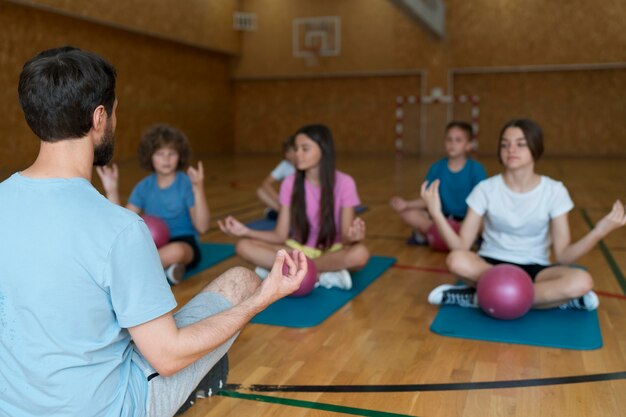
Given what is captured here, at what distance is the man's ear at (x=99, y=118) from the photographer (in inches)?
44.5

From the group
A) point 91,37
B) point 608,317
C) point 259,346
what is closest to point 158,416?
point 259,346

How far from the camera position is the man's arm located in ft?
3.78

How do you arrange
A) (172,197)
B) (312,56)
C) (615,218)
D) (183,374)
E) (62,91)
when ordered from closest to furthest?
(62,91)
(183,374)
(615,218)
(172,197)
(312,56)

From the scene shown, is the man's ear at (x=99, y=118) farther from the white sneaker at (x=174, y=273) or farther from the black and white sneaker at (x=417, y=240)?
the black and white sneaker at (x=417, y=240)

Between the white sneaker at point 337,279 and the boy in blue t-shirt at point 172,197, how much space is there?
0.75m

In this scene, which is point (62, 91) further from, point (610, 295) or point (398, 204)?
point (398, 204)

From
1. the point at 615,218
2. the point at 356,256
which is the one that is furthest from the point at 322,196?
the point at 615,218

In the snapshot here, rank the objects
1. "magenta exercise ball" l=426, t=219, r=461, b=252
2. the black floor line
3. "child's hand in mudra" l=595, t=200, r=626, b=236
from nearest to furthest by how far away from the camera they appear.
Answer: the black floor line < "child's hand in mudra" l=595, t=200, r=626, b=236 < "magenta exercise ball" l=426, t=219, r=461, b=252

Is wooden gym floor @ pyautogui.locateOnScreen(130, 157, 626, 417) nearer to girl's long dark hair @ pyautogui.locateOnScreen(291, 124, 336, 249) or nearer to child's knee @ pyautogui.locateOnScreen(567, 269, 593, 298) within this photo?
child's knee @ pyautogui.locateOnScreen(567, 269, 593, 298)

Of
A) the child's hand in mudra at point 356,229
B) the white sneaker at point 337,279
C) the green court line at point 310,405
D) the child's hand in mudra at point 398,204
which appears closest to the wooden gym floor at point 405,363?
the green court line at point 310,405

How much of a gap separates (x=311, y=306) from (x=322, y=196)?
666 millimetres

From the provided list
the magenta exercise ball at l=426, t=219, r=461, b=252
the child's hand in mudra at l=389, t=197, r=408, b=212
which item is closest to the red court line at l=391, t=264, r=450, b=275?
the magenta exercise ball at l=426, t=219, r=461, b=252

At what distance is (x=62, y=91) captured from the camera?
108cm

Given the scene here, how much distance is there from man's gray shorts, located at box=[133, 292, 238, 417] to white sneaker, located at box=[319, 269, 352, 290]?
1.65m
